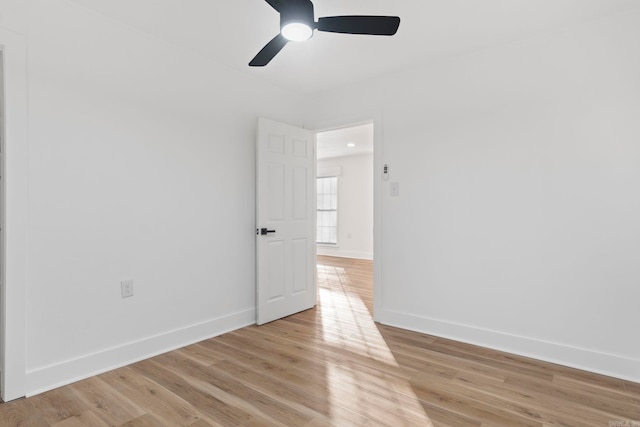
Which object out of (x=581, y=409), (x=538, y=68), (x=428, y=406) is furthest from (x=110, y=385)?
(x=538, y=68)

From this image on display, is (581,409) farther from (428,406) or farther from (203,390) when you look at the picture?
(203,390)

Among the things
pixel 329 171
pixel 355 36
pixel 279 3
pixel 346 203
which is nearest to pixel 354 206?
pixel 346 203

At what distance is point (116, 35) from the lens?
8.08 ft

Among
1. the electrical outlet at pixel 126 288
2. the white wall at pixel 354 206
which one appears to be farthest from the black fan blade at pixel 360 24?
the white wall at pixel 354 206

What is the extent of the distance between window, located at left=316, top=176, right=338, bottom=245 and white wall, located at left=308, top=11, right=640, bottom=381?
498 centimetres

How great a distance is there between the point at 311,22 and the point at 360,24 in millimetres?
251

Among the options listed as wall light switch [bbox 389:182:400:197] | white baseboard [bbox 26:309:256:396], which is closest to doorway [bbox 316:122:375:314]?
wall light switch [bbox 389:182:400:197]

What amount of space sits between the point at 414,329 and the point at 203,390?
195cm

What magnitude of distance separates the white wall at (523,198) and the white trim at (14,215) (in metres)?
2.78

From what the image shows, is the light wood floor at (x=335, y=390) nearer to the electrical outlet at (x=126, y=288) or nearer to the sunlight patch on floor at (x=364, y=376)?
the sunlight patch on floor at (x=364, y=376)

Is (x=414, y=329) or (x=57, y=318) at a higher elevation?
(x=57, y=318)

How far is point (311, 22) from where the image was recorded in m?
1.73

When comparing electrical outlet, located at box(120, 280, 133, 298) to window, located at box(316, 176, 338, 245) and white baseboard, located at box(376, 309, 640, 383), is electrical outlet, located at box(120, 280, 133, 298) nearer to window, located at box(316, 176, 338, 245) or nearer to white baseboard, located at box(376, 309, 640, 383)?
white baseboard, located at box(376, 309, 640, 383)

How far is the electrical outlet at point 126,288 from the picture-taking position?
8.22ft
